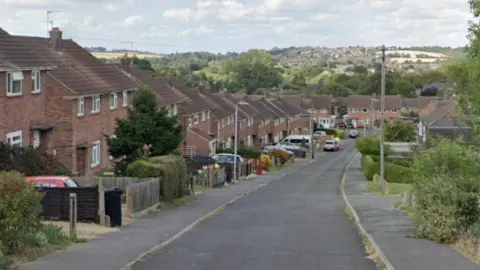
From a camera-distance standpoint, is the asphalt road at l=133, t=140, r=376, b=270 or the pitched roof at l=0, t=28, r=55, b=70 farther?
the pitched roof at l=0, t=28, r=55, b=70

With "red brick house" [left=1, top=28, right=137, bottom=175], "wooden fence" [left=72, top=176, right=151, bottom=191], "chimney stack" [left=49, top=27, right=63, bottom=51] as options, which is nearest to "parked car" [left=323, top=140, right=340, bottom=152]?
"red brick house" [left=1, top=28, right=137, bottom=175]

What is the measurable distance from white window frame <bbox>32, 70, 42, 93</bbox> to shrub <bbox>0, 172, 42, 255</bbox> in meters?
20.0

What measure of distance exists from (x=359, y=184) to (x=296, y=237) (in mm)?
34758

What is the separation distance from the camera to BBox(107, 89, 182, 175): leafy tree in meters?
37.7

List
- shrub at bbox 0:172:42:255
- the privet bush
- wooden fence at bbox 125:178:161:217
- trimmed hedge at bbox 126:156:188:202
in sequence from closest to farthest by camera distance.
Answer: shrub at bbox 0:172:42:255 < the privet bush < wooden fence at bbox 125:178:161:217 < trimmed hedge at bbox 126:156:188:202

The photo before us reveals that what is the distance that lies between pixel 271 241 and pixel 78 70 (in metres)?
24.7

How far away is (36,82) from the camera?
35688mm

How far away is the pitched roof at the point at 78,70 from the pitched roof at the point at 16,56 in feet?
2.08

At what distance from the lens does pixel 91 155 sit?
42406 mm

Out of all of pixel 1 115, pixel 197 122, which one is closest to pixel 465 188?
pixel 1 115

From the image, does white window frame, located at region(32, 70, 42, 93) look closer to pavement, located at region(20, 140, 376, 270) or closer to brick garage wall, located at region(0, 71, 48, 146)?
brick garage wall, located at region(0, 71, 48, 146)

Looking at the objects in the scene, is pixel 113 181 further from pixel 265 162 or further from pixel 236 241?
pixel 265 162

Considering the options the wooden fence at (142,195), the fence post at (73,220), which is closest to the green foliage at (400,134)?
the wooden fence at (142,195)

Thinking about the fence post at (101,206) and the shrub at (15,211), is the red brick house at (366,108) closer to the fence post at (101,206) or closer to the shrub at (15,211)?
the fence post at (101,206)
